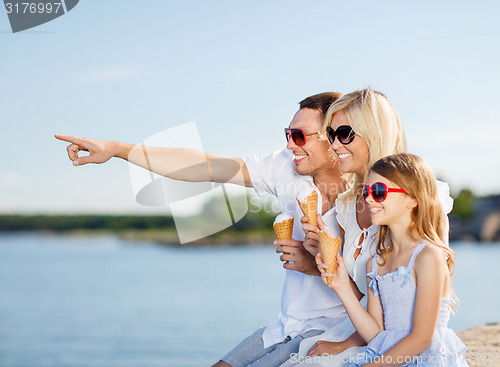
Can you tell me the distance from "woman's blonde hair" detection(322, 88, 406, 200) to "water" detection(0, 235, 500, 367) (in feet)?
9.07

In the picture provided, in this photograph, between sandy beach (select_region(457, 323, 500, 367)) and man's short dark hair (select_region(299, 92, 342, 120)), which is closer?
man's short dark hair (select_region(299, 92, 342, 120))

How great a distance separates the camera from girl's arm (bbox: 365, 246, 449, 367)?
2670 mm

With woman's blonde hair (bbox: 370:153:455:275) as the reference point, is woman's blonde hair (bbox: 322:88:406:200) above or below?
above

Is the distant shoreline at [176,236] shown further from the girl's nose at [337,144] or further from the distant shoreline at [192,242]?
the girl's nose at [337,144]

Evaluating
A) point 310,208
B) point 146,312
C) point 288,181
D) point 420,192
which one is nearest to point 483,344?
point 288,181

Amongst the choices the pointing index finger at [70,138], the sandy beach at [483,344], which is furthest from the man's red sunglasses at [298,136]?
the sandy beach at [483,344]

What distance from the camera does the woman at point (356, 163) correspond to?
3.19 metres

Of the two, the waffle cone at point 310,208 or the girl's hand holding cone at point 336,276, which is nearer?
the girl's hand holding cone at point 336,276

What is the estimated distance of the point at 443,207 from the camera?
301 cm

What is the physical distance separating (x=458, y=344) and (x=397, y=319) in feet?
1.06

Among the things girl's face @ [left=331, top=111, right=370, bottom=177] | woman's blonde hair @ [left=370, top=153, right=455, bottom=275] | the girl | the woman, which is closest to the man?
the woman

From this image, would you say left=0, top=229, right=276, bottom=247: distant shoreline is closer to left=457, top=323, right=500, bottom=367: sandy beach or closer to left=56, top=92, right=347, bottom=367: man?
left=457, top=323, right=500, bottom=367: sandy beach

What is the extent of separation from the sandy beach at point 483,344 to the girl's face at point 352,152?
2013 mm

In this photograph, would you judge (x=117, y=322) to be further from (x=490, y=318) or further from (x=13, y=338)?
(x=490, y=318)
